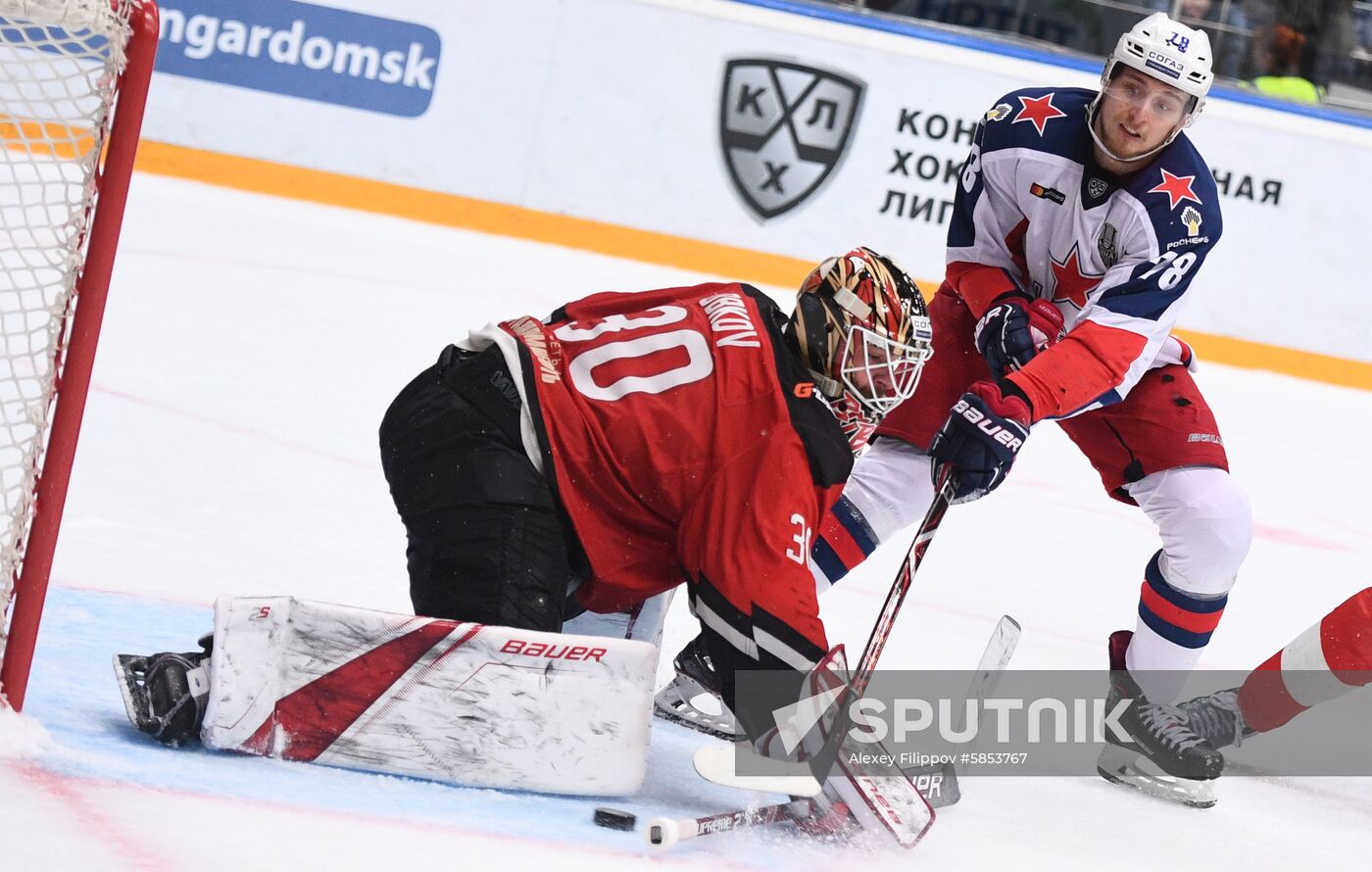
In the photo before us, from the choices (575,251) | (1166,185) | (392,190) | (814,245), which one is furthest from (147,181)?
(1166,185)

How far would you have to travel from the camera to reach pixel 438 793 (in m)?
2.00

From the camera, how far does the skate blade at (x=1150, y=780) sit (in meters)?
2.66

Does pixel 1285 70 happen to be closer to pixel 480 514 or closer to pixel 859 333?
pixel 859 333

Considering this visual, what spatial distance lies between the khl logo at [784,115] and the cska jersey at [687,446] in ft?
13.9

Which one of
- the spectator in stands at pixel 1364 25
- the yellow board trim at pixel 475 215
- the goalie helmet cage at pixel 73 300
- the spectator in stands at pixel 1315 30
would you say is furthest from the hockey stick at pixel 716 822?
the spectator in stands at pixel 1364 25

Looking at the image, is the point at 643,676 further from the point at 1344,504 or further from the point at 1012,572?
the point at 1344,504

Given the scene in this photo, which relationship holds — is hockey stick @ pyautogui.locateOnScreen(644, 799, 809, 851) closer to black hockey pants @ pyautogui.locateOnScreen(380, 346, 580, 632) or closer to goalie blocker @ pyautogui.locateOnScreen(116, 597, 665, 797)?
goalie blocker @ pyautogui.locateOnScreen(116, 597, 665, 797)

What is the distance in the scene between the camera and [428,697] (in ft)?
6.55

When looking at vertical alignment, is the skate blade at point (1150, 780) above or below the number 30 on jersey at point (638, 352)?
below

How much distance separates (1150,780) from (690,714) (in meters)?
0.80

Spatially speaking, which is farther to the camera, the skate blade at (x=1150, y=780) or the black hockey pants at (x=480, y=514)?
the skate blade at (x=1150, y=780)

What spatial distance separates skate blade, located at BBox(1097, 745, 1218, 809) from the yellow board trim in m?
3.99

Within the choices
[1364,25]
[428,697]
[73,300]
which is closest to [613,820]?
[428,697]

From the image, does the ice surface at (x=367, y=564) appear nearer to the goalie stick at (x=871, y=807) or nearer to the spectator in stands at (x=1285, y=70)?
the goalie stick at (x=871, y=807)
